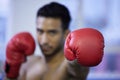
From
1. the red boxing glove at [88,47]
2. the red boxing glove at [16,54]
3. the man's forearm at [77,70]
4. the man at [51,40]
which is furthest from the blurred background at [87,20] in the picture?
the red boxing glove at [88,47]

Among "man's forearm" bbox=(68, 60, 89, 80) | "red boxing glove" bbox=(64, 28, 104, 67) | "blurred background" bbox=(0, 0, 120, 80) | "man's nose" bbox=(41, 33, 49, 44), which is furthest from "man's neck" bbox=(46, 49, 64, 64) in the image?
"blurred background" bbox=(0, 0, 120, 80)

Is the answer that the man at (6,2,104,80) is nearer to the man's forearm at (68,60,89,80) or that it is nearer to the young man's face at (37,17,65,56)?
the young man's face at (37,17,65,56)

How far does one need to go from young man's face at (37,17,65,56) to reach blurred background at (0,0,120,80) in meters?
1.45

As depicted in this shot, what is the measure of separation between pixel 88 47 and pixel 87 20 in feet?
7.54

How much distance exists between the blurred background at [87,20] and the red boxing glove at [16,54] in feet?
4.09

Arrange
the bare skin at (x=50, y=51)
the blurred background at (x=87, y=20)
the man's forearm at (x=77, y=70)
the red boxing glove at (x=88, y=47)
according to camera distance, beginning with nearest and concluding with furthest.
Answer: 1. the red boxing glove at (x=88, y=47)
2. the man's forearm at (x=77, y=70)
3. the bare skin at (x=50, y=51)
4. the blurred background at (x=87, y=20)

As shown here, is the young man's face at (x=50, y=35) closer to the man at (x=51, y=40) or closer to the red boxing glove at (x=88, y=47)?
the man at (x=51, y=40)

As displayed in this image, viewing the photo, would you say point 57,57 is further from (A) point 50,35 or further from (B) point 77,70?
(B) point 77,70

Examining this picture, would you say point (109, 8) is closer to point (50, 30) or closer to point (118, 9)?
point (118, 9)

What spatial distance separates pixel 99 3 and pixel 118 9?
25 centimetres

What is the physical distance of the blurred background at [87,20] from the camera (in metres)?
3.60

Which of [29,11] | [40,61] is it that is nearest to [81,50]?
[40,61]

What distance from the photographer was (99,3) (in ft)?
12.5

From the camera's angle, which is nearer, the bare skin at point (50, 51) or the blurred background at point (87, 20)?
the bare skin at point (50, 51)
